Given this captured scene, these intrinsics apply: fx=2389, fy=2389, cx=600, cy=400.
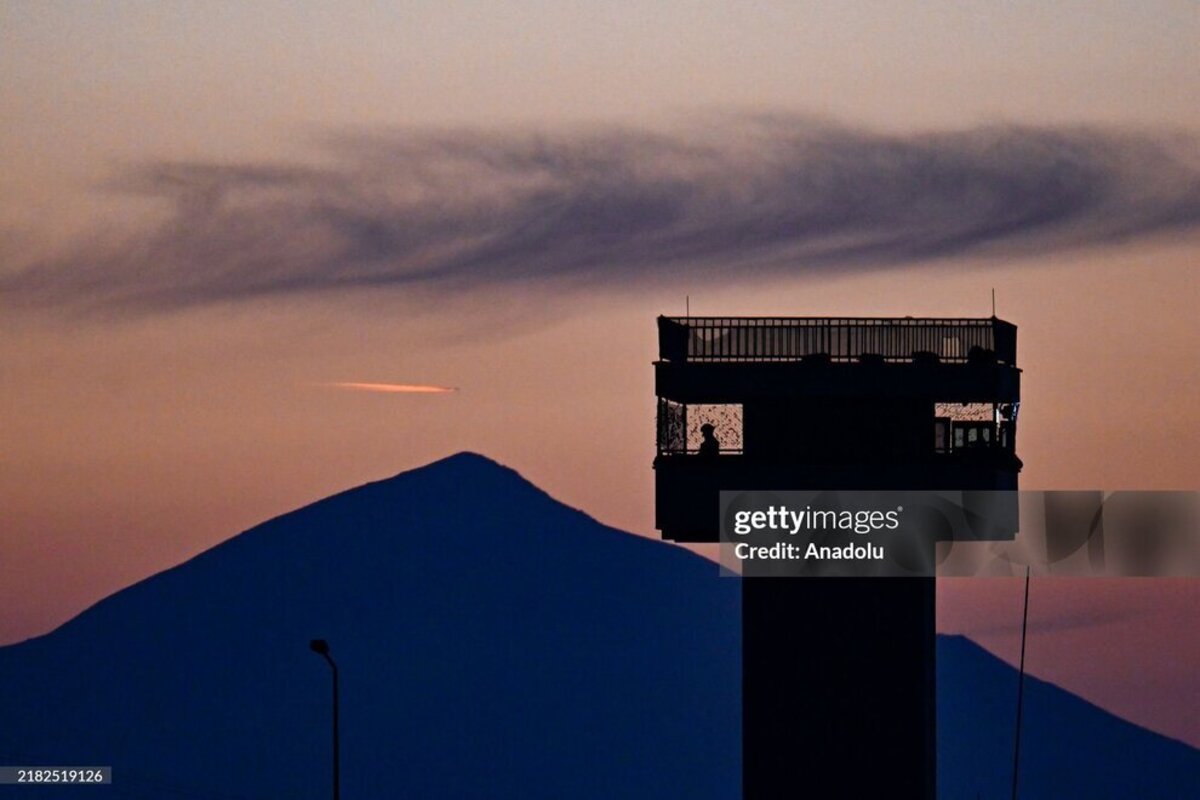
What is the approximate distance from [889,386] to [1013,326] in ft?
16.9

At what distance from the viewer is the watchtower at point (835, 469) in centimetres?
6662

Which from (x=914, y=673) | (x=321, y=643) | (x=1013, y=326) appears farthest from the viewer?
(x=1013, y=326)

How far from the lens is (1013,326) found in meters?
70.9

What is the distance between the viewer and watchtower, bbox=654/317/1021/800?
219ft

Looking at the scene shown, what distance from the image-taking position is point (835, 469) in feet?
223

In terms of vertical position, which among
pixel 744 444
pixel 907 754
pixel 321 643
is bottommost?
pixel 907 754

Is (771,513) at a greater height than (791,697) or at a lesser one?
greater

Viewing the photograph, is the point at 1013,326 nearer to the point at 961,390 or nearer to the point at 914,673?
the point at 961,390

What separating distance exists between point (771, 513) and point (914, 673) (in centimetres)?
600

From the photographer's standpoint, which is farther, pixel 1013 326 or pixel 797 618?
pixel 1013 326

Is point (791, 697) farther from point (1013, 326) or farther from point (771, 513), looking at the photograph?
point (1013, 326)

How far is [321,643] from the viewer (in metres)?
58.0

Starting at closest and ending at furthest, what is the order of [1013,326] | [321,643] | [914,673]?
[321,643], [914,673], [1013,326]

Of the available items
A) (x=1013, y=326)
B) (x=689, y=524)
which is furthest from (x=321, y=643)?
(x=1013, y=326)
